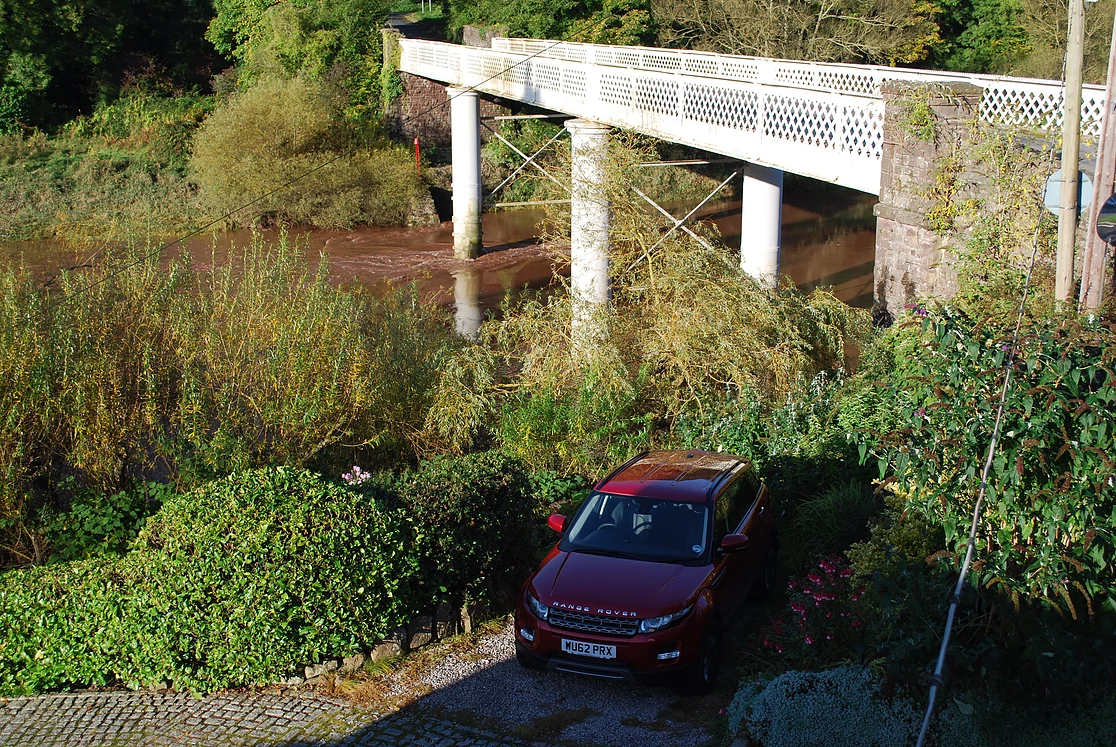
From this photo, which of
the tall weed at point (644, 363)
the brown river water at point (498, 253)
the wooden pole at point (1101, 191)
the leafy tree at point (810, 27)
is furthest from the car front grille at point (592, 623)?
the leafy tree at point (810, 27)

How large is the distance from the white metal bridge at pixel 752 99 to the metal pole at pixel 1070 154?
7.00ft

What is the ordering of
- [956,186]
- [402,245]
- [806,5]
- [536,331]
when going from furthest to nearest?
[806,5] < [402,245] < [536,331] < [956,186]

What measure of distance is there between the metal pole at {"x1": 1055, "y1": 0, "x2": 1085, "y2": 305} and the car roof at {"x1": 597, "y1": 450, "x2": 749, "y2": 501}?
9.29 ft

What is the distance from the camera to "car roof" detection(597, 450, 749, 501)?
773 cm

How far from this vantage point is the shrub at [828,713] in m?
5.63

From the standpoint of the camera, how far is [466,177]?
1187 inches

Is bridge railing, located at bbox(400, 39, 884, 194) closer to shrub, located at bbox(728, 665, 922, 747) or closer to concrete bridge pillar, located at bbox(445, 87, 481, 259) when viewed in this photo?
concrete bridge pillar, located at bbox(445, 87, 481, 259)

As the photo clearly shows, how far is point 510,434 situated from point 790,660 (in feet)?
16.6

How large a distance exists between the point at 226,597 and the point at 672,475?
336 centimetres

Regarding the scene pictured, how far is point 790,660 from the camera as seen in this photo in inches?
263

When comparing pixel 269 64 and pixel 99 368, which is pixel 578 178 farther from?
pixel 269 64

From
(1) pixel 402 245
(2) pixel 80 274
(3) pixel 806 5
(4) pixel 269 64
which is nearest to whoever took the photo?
(2) pixel 80 274

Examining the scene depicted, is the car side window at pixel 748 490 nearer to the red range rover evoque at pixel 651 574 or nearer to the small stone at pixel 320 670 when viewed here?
the red range rover evoque at pixel 651 574

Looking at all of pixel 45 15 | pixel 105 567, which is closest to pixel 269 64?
pixel 45 15
